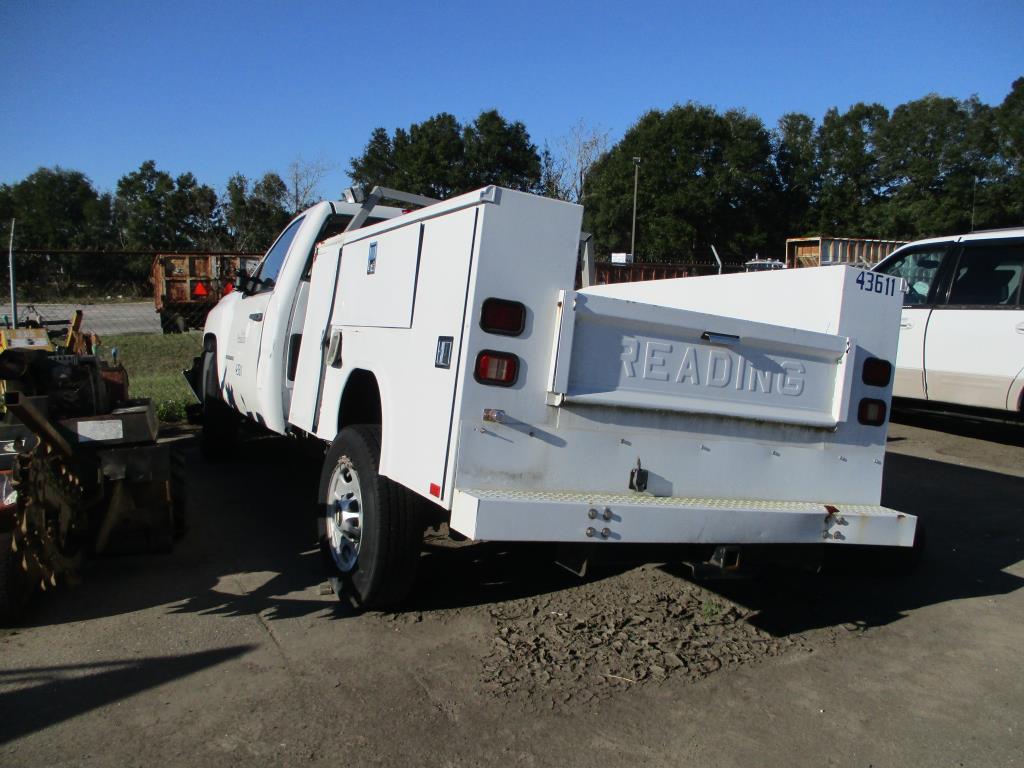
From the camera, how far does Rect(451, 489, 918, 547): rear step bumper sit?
9.85 feet

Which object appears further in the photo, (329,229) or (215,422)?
(215,422)

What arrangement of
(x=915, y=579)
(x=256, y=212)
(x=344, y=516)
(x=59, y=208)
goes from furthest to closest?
(x=59, y=208) < (x=256, y=212) < (x=915, y=579) < (x=344, y=516)

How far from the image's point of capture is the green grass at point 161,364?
9.76 metres

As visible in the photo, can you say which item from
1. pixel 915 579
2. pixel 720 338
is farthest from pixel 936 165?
pixel 720 338

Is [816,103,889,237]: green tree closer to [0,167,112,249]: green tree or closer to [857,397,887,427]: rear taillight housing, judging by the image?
[0,167,112,249]: green tree

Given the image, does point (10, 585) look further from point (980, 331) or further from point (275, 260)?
point (980, 331)

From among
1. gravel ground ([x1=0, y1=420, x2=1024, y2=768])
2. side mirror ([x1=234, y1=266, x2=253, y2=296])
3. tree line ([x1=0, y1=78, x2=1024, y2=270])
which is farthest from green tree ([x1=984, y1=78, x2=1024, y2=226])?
side mirror ([x1=234, y1=266, x2=253, y2=296])

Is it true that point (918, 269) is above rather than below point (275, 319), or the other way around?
above

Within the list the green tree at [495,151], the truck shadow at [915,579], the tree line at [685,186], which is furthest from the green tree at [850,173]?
the truck shadow at [915,579]

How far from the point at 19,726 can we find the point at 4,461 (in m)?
1.42

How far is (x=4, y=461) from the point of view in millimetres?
3848

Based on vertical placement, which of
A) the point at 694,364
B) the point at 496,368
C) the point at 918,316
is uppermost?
the point at 918,316

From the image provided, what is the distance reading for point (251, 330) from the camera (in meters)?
5.93

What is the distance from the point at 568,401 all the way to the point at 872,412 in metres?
1.71
